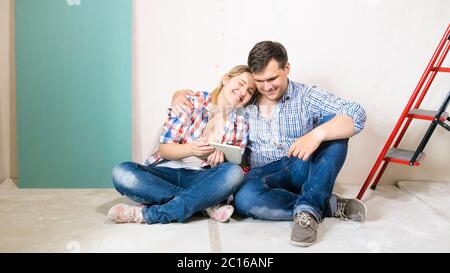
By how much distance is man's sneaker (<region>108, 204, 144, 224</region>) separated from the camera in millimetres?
2229

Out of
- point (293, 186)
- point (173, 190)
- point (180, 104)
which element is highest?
point (180, 104)

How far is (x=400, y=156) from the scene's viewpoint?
2727 mm

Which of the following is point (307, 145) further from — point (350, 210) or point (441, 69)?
point (441, 69)

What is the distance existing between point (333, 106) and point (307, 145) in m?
0.27

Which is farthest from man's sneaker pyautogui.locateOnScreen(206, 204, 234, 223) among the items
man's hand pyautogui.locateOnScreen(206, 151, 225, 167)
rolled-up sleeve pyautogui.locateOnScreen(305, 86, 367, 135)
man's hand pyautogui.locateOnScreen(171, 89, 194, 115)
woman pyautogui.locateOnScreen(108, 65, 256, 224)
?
rolled-up sleeve pyautogui.locateOnScreen(305, 86, 367, 135)

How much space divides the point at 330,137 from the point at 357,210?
0.39 m

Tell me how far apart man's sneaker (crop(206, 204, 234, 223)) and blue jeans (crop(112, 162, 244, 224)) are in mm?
45

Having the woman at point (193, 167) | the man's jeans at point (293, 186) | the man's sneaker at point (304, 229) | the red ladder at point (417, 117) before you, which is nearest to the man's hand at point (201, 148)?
the woman at point (193, 167)

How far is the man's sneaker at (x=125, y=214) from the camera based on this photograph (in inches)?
87.7

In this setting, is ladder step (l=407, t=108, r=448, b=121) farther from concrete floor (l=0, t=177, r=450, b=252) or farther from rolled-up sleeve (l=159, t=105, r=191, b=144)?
rolled-up sleeve (l=159, t=105, r=191, b=144)

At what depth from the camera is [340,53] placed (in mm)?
2936

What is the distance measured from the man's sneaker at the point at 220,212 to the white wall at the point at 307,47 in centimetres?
76

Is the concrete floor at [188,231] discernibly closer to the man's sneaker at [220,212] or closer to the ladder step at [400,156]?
the man's sneaker at [220,212]

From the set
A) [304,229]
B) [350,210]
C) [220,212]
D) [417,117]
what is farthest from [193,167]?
[417,117]
